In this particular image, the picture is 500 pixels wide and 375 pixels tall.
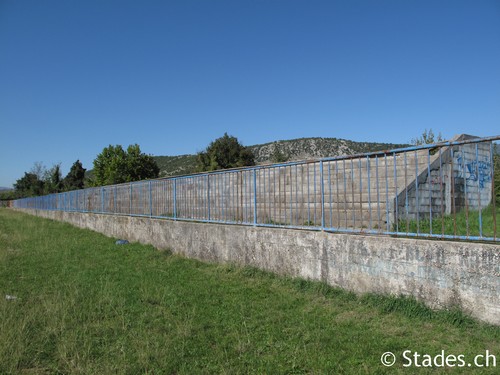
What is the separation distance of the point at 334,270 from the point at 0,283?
5836 mm

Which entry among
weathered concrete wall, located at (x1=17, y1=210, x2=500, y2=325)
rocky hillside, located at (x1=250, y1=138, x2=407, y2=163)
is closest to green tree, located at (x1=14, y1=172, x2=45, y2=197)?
rocky hillside, located at (x1=250, y1=138, x2=407, y2=163)

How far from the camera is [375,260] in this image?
4609 millimetres

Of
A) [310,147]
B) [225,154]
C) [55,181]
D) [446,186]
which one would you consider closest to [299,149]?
[310,147]

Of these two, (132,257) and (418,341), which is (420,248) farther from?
(132,257)

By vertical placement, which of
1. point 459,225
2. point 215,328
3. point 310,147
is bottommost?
point 215,328

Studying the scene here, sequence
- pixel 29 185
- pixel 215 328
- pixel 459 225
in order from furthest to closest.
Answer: pixel 29 185, pixel 459 225, pixel 215 328

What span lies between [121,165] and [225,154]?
12987 millimetres

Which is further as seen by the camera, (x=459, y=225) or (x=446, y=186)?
(x=446, y=186)

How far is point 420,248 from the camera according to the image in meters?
4.15

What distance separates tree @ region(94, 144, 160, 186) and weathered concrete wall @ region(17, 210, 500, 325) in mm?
36868

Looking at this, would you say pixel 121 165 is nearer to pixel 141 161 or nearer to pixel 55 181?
→ pixel 141 161

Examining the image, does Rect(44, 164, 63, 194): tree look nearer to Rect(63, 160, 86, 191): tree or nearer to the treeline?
Rect(63, 160, 86, 191): tree

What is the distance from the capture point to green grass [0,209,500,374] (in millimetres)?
3109

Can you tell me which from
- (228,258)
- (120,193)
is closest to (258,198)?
(228,258)
